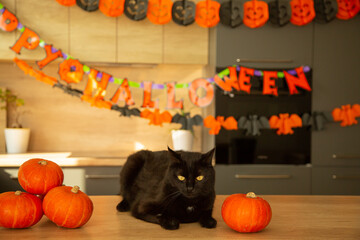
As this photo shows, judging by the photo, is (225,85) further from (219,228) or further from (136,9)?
(219,228)

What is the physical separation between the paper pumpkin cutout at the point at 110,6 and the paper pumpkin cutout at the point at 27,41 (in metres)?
0.56

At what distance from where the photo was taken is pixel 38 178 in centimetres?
89

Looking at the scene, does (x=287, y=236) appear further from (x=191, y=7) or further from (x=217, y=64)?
(x=191, y=7)

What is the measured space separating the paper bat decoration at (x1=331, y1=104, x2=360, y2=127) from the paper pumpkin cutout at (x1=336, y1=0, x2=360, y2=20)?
2.38ft

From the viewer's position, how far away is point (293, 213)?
40.5 inches

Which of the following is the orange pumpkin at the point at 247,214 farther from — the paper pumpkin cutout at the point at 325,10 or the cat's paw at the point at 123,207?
the paper pumpkin cutout at the point at 325,10

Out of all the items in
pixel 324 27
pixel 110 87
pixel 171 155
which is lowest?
pixel 171 155

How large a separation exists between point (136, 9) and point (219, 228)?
2.33 m

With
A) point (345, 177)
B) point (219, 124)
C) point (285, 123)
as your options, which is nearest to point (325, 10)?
point (285, 123)

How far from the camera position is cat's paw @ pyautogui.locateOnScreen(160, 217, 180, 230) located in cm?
88

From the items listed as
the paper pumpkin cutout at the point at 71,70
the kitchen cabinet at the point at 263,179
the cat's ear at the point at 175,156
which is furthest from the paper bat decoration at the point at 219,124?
the cat's ear at the point at 175,156

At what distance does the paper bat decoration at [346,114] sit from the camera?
9.41 feet

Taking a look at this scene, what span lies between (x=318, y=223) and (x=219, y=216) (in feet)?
0.87

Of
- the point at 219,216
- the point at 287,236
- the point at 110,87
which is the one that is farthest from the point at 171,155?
the point at 110,87
